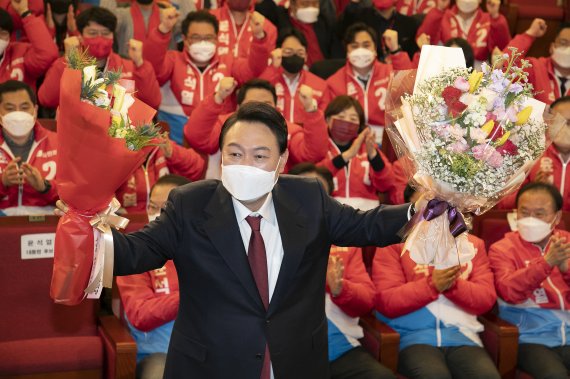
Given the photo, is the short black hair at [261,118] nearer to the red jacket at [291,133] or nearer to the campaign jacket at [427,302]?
the campaign jacket at [427,302]

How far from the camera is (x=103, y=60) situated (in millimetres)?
5188

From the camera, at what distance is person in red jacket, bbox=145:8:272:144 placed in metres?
5.38

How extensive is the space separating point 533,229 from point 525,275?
0.31m

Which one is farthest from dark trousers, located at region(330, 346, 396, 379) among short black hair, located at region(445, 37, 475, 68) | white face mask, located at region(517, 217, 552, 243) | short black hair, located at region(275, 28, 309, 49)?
short black hair, located at region(445, 37, 475, 68)

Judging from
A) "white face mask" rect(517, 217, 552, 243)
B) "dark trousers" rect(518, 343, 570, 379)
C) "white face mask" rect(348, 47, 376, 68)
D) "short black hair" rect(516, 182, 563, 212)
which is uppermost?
"white face mask" rect(348, 47, 376, 68)

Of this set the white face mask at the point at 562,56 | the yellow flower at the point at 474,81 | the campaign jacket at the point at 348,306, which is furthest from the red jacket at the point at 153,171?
the white face mask at the point at 562,56

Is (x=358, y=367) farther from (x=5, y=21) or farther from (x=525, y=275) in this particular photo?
(x=5, y=21)

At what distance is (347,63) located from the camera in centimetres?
577

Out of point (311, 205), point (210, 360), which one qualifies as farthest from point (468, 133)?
point (210, 360)

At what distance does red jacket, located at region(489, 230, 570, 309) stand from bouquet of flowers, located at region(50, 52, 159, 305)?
237cm

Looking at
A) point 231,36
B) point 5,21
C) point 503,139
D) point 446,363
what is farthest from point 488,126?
point 231,36

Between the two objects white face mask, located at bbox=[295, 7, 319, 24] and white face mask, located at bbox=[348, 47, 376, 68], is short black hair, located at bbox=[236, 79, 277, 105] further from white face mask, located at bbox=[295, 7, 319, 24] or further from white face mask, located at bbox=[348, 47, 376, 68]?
white face mask, located at bbox=[295, 7, 319, 24]

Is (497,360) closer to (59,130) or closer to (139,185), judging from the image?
(139,185)

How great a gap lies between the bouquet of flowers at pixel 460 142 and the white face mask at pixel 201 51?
328 cm
